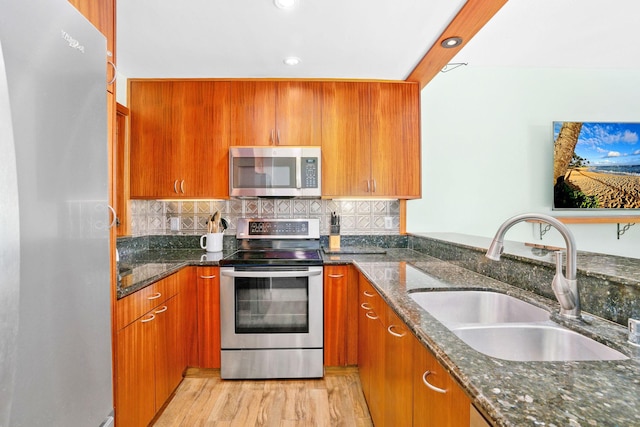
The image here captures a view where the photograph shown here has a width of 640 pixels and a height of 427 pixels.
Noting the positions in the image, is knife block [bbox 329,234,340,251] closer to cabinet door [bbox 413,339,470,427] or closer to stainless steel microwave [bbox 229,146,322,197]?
stainless steel microwave [bbox 229,146,322,197]

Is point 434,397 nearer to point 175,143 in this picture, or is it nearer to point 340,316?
point 340,316

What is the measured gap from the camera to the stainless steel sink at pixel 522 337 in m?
0.87

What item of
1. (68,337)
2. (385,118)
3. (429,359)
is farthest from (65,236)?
(385,118)

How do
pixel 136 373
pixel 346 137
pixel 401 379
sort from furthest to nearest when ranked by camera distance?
pixel 346 137 < pixel 136 373 < pixel 401 379

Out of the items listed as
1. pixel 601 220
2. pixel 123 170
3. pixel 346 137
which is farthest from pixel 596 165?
pixel 123 170

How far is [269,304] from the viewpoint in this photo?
224 cm

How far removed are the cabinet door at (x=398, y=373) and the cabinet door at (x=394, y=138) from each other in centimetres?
149

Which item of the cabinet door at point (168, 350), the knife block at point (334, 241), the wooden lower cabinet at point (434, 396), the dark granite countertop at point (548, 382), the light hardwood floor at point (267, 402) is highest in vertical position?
the knife block at point (334, 241)

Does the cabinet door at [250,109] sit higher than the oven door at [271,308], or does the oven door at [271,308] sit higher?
the cabinet door at [250,109]

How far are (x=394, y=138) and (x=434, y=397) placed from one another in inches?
83.6

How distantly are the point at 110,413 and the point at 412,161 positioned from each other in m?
2.44

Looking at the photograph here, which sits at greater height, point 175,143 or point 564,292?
point 175,143

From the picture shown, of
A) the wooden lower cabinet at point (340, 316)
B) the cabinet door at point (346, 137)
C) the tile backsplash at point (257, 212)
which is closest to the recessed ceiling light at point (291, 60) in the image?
the cabinet door at point (346, 137)

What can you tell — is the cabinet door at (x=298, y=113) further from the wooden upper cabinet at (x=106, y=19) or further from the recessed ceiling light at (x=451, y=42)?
the wooden upper cabinet at (x=106, y=19)
